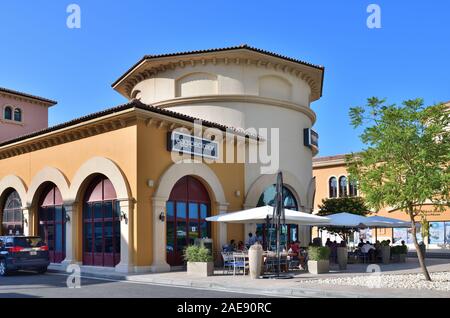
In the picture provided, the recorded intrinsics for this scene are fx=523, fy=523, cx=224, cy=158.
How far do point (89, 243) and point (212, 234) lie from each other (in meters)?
5.33

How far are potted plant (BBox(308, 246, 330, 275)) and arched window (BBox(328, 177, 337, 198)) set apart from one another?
3372 centimetres

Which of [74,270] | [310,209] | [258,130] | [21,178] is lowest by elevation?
[74,270]

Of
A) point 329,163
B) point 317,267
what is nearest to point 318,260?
point 317,267

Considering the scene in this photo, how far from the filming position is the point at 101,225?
71.6 ft

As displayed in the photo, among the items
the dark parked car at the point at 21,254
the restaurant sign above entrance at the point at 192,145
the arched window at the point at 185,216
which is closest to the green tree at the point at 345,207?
the arched window at the point at 185,216

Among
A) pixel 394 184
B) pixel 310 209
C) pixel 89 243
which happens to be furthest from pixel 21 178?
pixel 394 184

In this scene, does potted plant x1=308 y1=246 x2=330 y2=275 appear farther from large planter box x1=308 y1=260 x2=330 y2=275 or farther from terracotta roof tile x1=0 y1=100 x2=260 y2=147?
terracotta roof tile x1=0 y1=100 x2=260 y2=147

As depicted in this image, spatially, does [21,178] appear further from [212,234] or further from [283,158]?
[283,158]

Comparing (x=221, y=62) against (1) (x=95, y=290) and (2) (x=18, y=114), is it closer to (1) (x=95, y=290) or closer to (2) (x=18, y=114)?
(1) (x=95, y=290)

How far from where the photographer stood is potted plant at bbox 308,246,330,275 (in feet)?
62.6

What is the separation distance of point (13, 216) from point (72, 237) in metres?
7.53

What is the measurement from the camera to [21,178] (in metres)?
27.3
